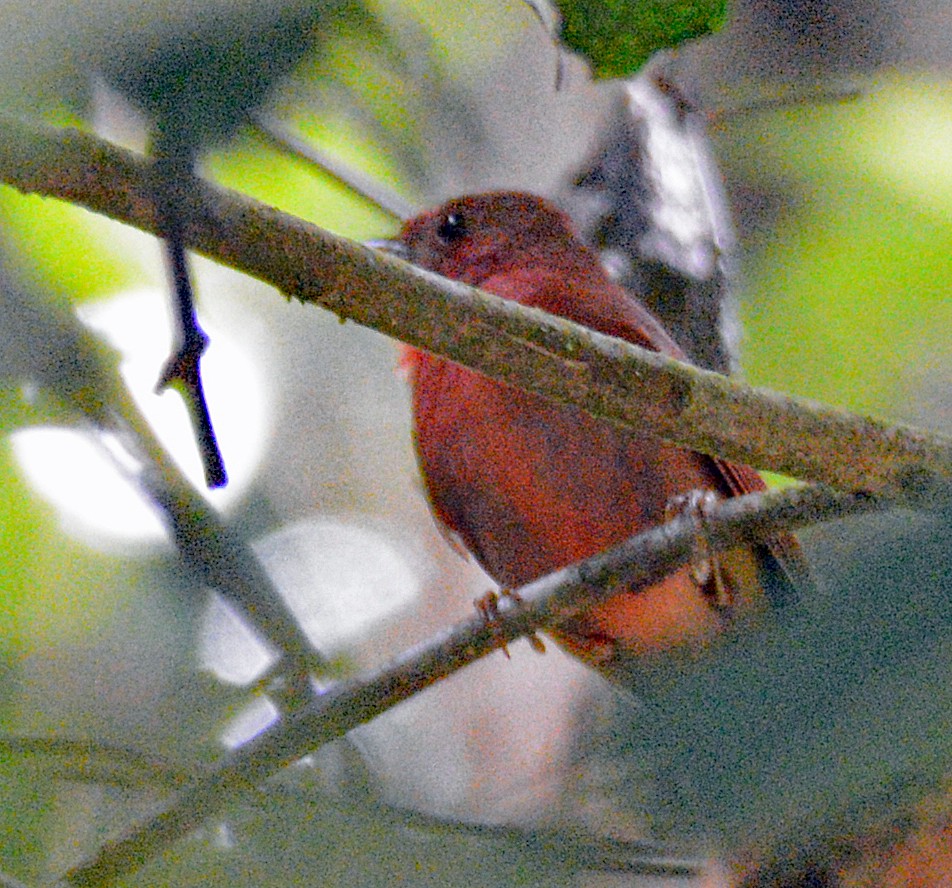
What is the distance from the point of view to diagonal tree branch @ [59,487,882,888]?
1.04 m

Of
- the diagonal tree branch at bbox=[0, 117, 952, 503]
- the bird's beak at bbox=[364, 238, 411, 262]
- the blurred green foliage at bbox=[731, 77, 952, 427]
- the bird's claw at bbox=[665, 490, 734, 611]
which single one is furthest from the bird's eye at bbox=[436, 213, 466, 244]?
the diagonal tree branch at bbox=[0, 117, 952, 503]

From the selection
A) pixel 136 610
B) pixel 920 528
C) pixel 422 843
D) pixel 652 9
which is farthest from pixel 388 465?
pixel 920 528

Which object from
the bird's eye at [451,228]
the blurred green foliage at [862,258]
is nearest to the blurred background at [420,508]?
the blurred green foliage at [862,258]

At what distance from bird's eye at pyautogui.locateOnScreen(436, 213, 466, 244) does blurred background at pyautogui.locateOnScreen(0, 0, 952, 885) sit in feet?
0.41

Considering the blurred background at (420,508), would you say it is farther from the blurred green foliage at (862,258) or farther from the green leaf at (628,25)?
the green leaf at (628,25)

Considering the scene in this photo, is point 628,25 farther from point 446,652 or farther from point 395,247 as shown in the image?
point 395,247

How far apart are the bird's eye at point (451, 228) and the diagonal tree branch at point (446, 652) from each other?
100 centimetres

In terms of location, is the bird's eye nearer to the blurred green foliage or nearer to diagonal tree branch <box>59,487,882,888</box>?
the blurred green foliage

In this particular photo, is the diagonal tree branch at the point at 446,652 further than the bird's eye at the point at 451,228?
No

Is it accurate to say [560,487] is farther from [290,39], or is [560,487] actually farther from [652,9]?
[290,39]

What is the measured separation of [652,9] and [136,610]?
89 cm

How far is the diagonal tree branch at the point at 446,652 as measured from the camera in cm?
104

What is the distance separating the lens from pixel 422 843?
2.19ft

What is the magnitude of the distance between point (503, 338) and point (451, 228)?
133cm
